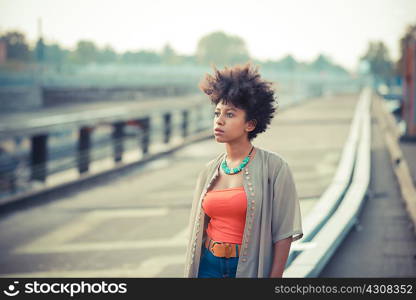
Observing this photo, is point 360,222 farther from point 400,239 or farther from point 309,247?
point 309,247

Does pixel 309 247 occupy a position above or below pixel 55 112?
above

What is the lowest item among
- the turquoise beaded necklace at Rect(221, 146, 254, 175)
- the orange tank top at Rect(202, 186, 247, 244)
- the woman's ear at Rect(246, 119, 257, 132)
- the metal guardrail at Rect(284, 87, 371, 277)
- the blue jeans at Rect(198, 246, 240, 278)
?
the metal guardrail at Rect(284, 87, 371, 277)

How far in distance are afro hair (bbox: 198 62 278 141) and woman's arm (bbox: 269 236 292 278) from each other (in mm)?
529

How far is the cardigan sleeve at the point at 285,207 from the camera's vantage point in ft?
8.79

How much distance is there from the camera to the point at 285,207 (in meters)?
2.70

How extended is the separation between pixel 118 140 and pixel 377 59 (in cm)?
9159

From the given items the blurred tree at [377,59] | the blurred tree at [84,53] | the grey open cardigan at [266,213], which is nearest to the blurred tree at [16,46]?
the blurred tree at [84,53]

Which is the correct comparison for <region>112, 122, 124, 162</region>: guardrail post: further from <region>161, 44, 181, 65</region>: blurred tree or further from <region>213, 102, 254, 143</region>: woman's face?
<region>161, 44, 181, 65</region>: blurred tree

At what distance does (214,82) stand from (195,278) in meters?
0.94

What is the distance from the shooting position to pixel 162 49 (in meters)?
157

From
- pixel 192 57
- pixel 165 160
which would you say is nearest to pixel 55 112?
pixel 165 160

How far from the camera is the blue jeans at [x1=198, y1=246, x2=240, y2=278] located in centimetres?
277

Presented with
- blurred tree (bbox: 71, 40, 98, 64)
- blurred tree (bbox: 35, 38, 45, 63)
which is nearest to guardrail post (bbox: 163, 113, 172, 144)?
blurred tree (bbox: 35, 38, 45, 63)

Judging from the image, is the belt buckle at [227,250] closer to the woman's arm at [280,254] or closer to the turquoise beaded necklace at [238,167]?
the woman's arm at [280,254]
